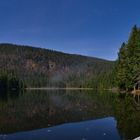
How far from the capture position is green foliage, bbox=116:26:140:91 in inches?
2702

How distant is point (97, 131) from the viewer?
853 inches

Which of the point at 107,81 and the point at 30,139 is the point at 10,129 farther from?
the point at 107,81

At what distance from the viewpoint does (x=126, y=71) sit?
72000 mm

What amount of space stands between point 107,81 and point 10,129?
124 m

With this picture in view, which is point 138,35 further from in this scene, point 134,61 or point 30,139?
point 30,139

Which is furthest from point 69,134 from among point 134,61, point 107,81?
point 107,81

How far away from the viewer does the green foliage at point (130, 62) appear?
6862 cm

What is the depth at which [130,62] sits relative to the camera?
7125 centimetres

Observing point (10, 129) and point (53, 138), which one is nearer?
point (53, 138)

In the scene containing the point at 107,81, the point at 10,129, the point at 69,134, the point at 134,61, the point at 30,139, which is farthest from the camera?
the point at 107,81

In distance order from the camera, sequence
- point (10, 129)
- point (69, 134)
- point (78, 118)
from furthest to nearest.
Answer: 1. point (78, 118)
2. point (10, 129)
3. point (69, 134)

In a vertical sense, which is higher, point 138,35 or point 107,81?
point 138,35

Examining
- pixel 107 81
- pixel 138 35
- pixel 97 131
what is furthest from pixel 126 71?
pixel 107 81

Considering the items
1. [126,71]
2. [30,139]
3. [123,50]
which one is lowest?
[30,139]
